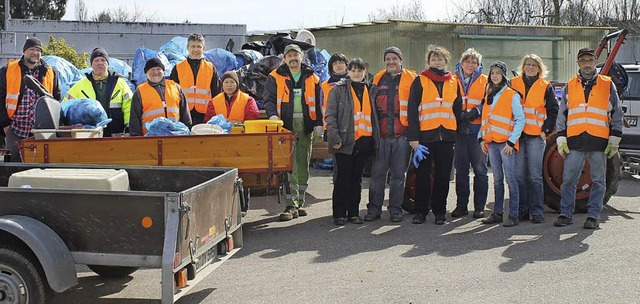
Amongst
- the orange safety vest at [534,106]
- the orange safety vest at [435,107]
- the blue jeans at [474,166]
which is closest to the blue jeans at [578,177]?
the orange safety vest at [534,106]

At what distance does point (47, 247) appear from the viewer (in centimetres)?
502

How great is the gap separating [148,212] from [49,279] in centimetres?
75

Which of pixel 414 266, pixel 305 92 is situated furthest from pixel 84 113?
pixel 414 266

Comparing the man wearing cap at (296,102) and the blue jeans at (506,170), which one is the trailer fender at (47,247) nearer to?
the man wearing cap at (296,102)

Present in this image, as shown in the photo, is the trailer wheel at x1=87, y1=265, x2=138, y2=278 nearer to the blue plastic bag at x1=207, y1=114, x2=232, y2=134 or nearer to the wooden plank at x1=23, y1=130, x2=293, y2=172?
the wooden plank at x1=23, y1=130, x2=293, y2=172

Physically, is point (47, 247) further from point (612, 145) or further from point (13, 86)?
point (612, 145)

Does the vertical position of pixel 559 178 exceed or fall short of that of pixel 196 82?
it falls short

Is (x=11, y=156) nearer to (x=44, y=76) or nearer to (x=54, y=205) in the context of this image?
(x=44, y=76)

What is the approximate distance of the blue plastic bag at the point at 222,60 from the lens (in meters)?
12.4

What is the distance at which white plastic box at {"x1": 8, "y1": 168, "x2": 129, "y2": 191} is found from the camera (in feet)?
18.8

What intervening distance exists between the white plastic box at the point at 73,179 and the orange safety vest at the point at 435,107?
3.67 meters

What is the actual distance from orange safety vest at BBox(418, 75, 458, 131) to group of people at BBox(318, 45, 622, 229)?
0.04 feet

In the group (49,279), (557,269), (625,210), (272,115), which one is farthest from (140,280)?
(625,210)

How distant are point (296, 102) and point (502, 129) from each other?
2.35 meters
